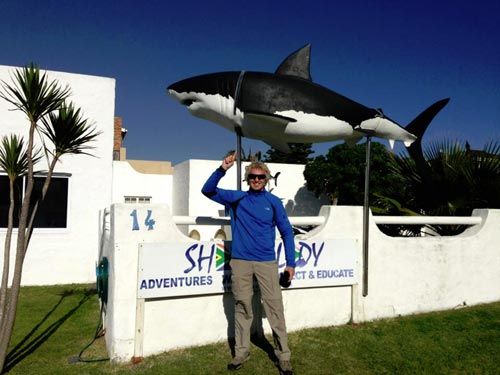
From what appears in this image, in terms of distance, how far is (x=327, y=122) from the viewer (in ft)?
13.7

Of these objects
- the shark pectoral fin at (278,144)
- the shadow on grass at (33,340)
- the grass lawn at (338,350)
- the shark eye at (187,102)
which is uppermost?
the shark eye at (187,102)

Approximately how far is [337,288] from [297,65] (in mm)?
2699

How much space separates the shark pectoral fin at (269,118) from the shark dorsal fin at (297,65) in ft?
2.76

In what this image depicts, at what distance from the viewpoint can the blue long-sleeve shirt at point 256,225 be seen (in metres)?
3.51

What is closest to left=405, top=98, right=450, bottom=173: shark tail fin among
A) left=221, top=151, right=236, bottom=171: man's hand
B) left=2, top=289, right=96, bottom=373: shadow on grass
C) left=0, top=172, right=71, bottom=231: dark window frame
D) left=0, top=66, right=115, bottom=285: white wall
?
left=221, top=151, right=236, bottom=171: man's hand

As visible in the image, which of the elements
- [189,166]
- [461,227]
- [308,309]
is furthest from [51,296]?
[189,166]

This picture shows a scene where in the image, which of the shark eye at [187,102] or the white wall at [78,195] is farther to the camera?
the white wall at [78,195]

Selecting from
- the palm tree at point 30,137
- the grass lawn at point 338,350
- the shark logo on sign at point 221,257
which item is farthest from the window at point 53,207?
the shark logo on sign at point 221,257

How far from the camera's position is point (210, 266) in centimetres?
399

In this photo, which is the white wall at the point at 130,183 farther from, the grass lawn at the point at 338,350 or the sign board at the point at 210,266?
the sign board at the point at 210,266

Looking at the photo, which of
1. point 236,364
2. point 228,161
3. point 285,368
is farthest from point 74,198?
point 285,368

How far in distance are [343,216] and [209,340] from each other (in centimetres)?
210

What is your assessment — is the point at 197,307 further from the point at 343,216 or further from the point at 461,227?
the point at 461,227

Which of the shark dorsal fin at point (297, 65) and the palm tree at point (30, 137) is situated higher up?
the shark dorsal fin at point (297, 65)
